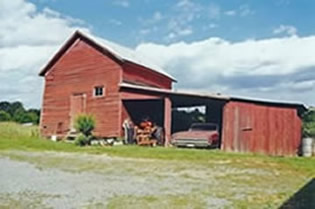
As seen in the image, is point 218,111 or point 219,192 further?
point 218,111

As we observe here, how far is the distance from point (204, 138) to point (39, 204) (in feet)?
54.9

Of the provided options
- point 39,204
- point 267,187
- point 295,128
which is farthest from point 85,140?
point 39,204

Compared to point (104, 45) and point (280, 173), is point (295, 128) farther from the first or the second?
point (280, 173)

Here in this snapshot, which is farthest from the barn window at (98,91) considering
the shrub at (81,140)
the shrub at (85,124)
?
the shrub at (81,140)

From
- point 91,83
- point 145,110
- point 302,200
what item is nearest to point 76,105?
point 91,83

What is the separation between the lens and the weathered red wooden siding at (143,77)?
28.9 meters

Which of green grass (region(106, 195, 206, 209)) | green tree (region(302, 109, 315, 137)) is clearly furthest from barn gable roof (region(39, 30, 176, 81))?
green grass (region(106, 195, 206, 209))

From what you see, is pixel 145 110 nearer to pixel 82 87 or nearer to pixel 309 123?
pixel 82 87

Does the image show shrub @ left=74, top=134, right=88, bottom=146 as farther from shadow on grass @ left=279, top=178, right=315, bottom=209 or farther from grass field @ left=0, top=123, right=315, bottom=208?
shadow on grass @ left=279, top=178, right=315, bottom=209

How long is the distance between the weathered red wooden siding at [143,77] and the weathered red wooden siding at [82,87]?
0.76 metres

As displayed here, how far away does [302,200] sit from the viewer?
30.9 ft

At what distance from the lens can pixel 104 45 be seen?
96.6 feet

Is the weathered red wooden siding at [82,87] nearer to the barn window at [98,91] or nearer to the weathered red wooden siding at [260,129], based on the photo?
the barn window at [98,91]

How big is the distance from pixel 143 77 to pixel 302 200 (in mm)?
22109
